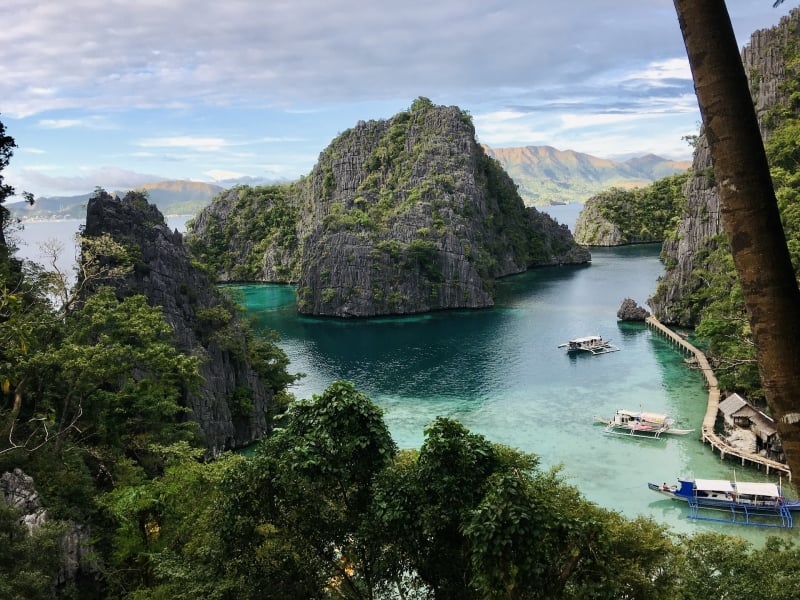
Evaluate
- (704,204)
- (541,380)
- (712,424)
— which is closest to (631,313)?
(704,204)

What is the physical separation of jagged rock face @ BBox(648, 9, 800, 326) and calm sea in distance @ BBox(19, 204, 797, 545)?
431cm

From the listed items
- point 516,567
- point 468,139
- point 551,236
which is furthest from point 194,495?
point 551,236

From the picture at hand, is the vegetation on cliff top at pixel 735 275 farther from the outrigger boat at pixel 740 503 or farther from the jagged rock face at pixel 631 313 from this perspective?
the outrigger boat at pixel 740 503

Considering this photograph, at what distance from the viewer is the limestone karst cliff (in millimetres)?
76438

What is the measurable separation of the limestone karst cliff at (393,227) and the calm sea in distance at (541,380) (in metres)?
4.58

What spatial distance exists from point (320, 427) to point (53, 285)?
15.4 metres

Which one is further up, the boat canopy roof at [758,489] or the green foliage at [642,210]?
the green foliage at [642,210]

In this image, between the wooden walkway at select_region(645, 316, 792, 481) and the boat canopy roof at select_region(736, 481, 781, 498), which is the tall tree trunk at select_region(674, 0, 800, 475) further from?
the boat canopy roof at select_region(736, 481, 781, 498)

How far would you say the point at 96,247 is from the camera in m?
25.9

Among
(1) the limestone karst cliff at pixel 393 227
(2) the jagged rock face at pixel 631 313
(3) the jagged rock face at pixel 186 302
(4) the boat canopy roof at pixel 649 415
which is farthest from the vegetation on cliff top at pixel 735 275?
(1) the limestone karst cliff at pixel 393 227

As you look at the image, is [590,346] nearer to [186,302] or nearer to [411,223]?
[186,302]

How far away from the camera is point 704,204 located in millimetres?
58469

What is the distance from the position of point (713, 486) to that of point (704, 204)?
4074 cm

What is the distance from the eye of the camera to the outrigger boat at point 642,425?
33.8m
